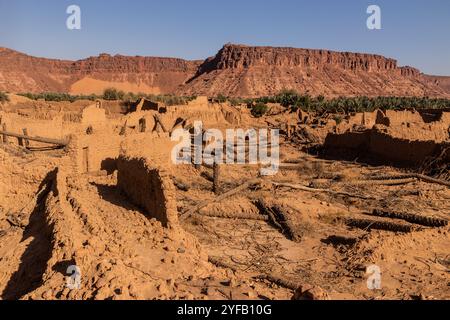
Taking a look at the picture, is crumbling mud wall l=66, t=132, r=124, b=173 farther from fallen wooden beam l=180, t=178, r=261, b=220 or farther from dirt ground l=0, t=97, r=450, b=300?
fallen wooden beam l=180, t=178, r=261, b=220

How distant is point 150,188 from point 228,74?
93.6m

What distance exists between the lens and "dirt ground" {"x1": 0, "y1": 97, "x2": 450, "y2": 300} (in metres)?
5.49

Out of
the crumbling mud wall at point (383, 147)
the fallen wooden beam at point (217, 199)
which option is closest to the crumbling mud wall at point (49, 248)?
the fallen wooden beam at point (217, 199)

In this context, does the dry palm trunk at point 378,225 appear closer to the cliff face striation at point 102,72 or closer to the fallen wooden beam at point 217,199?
the fallen wooden beam at point 217,199

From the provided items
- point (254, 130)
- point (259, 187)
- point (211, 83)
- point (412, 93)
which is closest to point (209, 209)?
point (259, 187)

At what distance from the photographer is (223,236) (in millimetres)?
9703

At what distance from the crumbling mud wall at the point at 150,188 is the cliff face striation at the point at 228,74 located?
75.8 m

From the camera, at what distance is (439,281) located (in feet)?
24.4

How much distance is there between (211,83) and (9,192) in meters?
87.1

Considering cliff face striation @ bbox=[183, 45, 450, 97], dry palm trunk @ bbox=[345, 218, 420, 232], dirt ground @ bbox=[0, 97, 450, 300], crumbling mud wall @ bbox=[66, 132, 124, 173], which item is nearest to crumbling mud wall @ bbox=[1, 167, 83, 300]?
dirt ground @ bbox=[0, 97, 450, 300]

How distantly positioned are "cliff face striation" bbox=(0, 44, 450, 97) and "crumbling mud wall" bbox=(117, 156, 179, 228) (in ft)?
249

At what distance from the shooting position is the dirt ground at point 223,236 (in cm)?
549

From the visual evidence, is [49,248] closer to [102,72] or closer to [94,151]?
[94,151]
